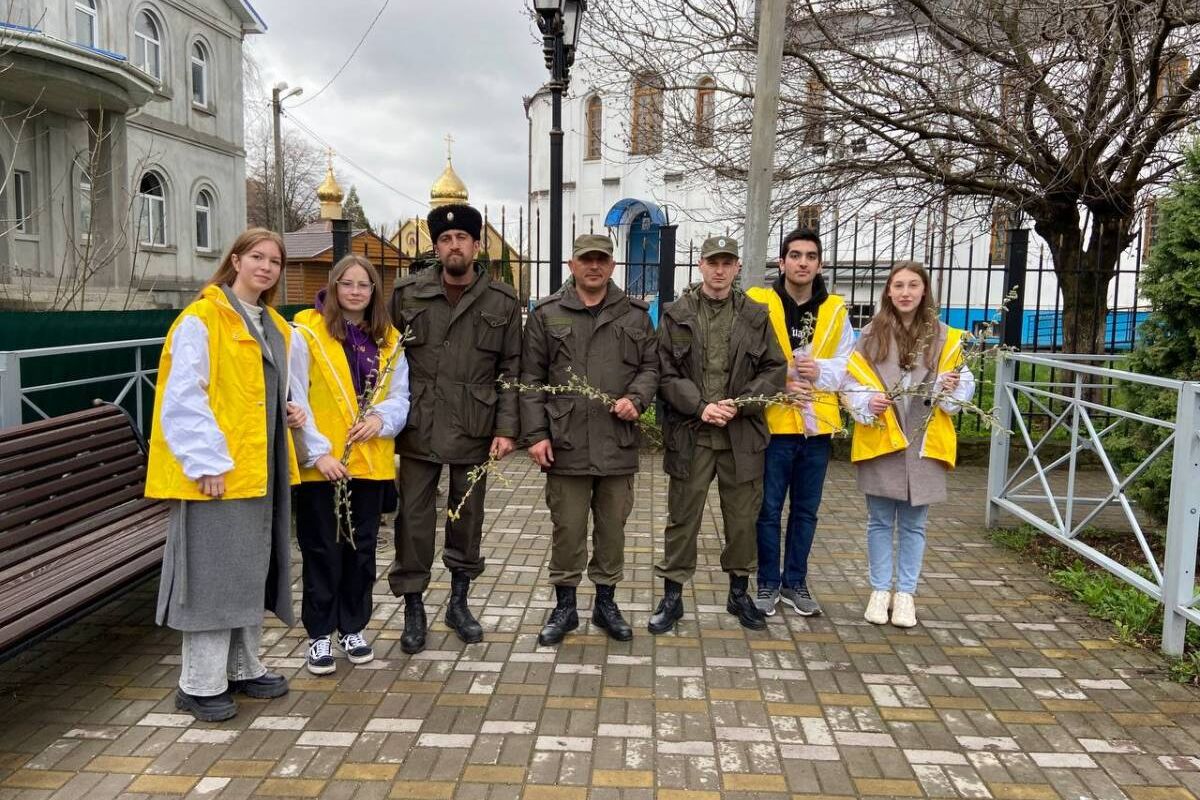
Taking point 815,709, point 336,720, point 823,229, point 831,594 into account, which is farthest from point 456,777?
point 823,229

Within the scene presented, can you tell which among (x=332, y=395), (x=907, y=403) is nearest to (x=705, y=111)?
(x=907, y=403)

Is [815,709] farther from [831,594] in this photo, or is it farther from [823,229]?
[823,229]

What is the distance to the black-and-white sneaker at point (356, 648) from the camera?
12.8ft

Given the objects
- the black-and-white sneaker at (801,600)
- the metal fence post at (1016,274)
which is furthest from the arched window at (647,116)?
the black-and-white sneaker at (801,600)

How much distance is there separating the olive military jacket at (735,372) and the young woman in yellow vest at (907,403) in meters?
0.47

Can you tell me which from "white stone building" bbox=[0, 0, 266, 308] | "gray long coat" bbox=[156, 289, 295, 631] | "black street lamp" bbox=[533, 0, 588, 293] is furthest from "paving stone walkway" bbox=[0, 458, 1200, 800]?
"white stone building" bbox=[0, 0, 266, 308]

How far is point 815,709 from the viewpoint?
3506mm

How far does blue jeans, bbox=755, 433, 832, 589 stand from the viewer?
4.38m

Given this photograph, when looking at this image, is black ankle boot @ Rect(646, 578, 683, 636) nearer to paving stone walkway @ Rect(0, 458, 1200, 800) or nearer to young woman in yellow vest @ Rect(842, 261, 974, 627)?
paving stone walkway @ Rect(0, 458, 1200, 800)

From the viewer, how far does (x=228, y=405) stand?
10.5 ft

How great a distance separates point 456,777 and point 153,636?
2.12 metres

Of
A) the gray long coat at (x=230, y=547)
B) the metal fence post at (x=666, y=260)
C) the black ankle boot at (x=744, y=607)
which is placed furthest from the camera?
the metal fence post at (x=666, y=260)

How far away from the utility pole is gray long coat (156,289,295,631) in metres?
4.10

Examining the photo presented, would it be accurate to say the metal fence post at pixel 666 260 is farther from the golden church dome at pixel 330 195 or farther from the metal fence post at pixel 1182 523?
the golden church dome at pixel 330 195
